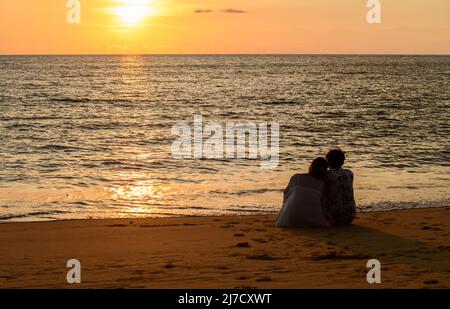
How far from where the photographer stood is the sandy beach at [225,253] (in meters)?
8.34

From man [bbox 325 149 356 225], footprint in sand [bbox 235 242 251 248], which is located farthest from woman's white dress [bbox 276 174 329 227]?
footprint in sand [bbox 235 242 251 248]

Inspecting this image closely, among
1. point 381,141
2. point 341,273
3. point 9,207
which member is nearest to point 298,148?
point 381,141

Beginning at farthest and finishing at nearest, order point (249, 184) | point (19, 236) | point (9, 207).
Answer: point (249, 184) < point (9, 207) < point (19, 236)

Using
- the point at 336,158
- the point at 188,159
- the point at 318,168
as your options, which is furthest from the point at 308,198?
the point at 188,159

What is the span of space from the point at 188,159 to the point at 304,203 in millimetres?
12595

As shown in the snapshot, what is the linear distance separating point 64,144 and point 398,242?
70.3ft

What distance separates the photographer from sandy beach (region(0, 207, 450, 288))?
27.4 feet

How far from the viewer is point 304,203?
39.2 ft

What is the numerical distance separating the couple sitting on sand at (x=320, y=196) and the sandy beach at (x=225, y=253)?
337 mm

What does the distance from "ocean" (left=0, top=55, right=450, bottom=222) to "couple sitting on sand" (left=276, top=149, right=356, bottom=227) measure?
3.34 meters

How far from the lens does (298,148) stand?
29.2 metres

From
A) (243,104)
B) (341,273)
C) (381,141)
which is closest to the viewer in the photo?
(341,273)

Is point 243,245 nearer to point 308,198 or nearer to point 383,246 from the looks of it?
point 308,198
